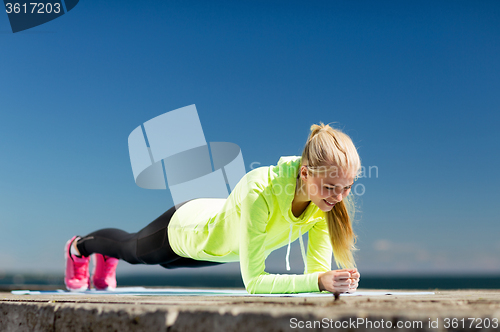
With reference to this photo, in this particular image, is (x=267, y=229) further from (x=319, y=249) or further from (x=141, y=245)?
(x=141, y=245)

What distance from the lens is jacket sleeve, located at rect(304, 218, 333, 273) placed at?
8.78 feet

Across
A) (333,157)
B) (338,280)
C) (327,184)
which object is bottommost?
(338,280)

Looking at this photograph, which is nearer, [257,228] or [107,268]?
[257,228]

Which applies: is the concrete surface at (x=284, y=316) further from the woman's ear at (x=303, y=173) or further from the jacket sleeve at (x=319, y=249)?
the jacket sleeve at (x=319, y=249)

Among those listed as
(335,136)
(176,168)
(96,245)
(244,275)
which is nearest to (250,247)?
(244,275)

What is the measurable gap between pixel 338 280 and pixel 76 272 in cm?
280

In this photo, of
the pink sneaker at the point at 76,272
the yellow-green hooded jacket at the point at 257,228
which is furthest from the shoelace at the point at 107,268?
the yellow-green hooded jacket at the point at 257,228

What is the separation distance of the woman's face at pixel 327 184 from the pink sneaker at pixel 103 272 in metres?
2.48

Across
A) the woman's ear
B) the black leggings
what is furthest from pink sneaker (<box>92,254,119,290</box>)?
the woman's ear

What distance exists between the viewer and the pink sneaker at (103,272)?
12.0 feet

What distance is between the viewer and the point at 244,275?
1.98 meters

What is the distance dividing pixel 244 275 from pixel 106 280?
88.6 inches

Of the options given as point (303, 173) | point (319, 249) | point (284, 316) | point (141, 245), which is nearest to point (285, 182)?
point (303, 173)

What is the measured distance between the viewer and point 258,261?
77.4 inches
